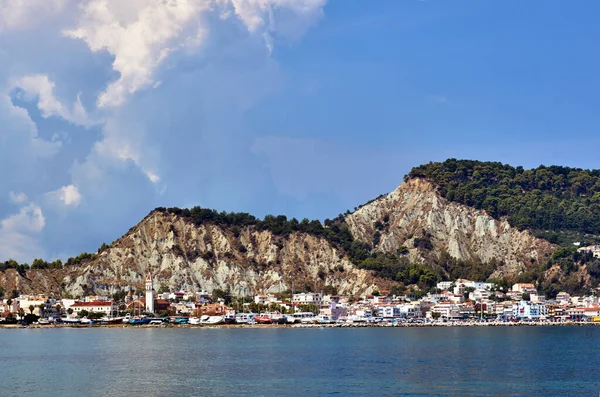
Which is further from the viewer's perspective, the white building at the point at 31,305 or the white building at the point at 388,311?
the white building at the point at 388,311

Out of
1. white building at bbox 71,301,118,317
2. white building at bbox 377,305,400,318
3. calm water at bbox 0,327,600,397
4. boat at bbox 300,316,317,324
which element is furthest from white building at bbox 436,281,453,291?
calm water at bbox 0,327,600,397

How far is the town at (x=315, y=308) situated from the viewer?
163 meters

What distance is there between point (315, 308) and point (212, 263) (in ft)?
91.2

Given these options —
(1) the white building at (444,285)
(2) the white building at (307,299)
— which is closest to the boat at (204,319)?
(2) the white building at (307,299)

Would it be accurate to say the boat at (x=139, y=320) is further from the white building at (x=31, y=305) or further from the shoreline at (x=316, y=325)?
the white building at (x=31, y=305)

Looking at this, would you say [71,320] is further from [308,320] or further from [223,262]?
[308,320]

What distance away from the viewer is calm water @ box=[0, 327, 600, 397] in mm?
56188

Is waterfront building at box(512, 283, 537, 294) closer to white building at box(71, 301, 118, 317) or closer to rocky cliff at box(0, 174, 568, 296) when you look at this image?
rocky cliff at box(0, 174, 568, 296)

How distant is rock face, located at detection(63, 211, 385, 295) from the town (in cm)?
453

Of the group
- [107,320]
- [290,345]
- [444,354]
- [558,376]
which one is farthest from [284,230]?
[558,376]

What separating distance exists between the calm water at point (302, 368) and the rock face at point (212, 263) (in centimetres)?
7917

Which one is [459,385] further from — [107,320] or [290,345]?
[107,320]

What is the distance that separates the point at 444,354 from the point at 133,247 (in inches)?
4501

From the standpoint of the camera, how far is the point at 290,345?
99562 millimetres
